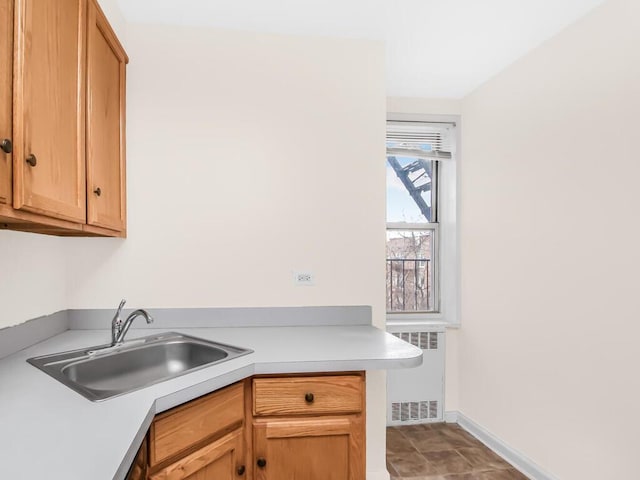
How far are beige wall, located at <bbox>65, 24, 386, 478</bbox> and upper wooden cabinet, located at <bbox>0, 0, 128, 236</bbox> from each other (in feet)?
0.77

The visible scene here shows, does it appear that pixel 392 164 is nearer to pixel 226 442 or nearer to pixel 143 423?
pixel 226 442

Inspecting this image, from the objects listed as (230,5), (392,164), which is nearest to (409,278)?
(392,164)

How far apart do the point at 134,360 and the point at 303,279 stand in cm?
87

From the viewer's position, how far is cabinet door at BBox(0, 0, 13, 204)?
904 millimetres

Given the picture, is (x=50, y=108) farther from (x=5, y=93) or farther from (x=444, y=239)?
(x=444, y=239)

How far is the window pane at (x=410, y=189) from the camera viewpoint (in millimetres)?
3184

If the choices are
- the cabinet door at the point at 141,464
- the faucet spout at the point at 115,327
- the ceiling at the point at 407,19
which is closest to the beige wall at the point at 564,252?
the ceiling at the point at 407,19

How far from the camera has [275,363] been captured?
4.58 ft

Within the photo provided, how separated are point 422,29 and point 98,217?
1.83 m

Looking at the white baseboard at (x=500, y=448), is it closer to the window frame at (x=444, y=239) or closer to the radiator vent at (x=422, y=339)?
the radiator vent at (x=422, y=339)

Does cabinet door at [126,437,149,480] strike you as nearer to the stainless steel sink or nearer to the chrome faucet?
the stainless steel sink

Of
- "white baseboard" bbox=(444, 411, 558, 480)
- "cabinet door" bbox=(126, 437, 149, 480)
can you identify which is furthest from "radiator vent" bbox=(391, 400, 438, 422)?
"cabinet door" bbox=(126, 437, 149, 480)

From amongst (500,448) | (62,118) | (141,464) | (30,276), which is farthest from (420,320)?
(62,118)

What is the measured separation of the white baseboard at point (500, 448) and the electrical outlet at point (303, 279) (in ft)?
5.29
